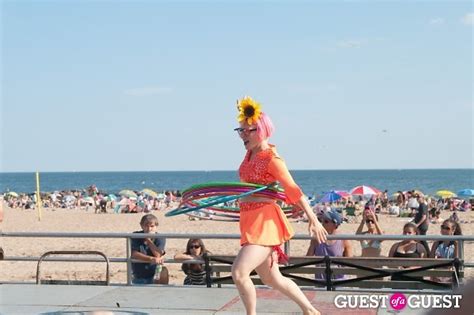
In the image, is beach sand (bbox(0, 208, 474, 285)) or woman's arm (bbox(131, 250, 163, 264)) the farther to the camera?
beach sand (bbox(0, 208, 474, 285))

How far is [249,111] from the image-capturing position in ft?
19.0

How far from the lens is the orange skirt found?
561 cm

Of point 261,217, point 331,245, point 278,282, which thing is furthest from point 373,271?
point 261,217

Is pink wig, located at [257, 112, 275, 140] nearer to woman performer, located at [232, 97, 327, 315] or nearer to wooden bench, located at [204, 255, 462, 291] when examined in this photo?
woman performer, located at [232, 97, 327, 315]

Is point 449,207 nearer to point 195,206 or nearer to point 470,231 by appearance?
point 470,231

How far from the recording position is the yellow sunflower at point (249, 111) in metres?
5.75

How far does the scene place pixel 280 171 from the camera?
5.65 m

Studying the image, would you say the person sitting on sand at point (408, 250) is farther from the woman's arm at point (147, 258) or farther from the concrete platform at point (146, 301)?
the woman's arm at point (147, 258)

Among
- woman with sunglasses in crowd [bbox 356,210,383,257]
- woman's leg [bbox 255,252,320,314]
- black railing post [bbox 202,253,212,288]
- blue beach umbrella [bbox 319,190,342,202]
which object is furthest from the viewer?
blue beach umbrella [bbox 319,190,342,202]

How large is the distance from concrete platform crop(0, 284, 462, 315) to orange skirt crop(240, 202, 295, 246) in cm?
133

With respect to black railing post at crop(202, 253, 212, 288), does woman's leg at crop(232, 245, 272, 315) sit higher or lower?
higher

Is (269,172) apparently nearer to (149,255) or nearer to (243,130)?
(243,130)

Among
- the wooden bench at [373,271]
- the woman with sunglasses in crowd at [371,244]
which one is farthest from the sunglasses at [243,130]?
the woman with sunglasses in crowd at [371,244]

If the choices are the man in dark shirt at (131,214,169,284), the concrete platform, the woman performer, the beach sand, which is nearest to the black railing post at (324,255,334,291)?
the concrete platform
